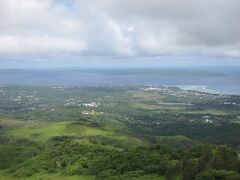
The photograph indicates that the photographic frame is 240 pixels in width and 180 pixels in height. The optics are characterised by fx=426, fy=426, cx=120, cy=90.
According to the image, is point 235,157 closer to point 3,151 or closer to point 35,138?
point 3,151

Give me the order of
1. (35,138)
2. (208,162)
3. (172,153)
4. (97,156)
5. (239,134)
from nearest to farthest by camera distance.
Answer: (208,162), (172,153), (97,156), (35,138), (239,134)

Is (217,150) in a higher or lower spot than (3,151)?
higher

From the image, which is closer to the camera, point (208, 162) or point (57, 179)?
point (208, 162)

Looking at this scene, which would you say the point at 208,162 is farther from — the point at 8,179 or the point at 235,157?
the point at 8,179

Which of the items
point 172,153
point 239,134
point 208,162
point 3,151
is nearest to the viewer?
point 208,162

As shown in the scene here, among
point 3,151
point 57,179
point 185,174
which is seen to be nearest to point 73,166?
point 57,179

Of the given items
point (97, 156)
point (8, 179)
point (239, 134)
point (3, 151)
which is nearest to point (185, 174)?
point (97, 156)

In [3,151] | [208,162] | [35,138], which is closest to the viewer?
[208,162]

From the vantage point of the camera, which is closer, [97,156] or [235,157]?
[235,157]

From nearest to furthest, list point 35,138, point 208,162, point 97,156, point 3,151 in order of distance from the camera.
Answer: point 208,162 < point 97,156 < point 3,151 < point 35,138
